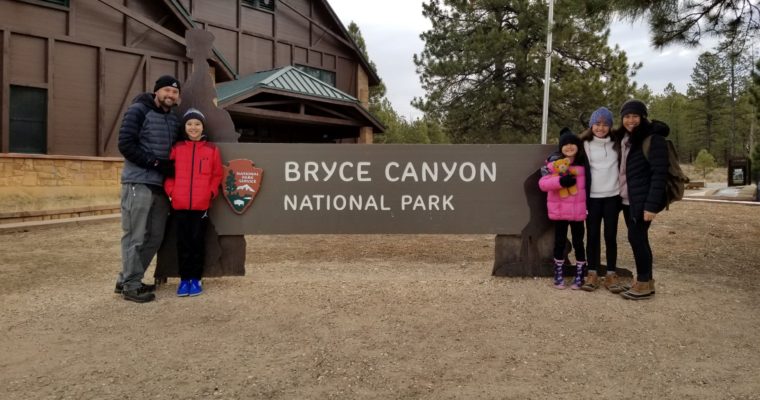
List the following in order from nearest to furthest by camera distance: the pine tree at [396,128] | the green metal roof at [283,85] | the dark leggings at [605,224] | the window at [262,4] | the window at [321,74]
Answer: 1. the dark leggings at [605,224]
2. the green metal roof at [283,85]
3. the window at [262,4]
4. the window at [321,74]
5. the pine tree at [396,128]

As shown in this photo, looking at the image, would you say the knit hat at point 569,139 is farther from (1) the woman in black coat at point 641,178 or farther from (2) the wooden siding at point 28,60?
(2) the wooden siding at point 28,60

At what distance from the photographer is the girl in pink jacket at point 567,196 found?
14.2ft

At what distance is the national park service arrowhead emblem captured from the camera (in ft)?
15.1

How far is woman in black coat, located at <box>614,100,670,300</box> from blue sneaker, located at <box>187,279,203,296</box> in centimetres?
400

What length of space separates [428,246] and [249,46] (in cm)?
1209

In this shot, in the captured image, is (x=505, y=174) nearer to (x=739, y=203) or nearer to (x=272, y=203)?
(x=272, y=203)

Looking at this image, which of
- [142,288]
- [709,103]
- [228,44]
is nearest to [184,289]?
[142,288]

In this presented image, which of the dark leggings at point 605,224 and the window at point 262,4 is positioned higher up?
the window at point 262,4

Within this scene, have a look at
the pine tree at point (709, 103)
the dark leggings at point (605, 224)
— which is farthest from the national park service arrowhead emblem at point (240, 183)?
the pine tree at point (709, 103)

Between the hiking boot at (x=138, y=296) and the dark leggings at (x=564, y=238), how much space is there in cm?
394

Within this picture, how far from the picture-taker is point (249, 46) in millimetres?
16125

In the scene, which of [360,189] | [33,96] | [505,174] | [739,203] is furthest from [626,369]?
[739,203]

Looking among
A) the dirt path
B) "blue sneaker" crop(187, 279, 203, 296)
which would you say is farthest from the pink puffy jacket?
"blue sneaker" crop(187, 279, 203, 296)

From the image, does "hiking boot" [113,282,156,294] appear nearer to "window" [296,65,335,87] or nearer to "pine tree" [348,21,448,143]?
"window" [296,65,335,87]
